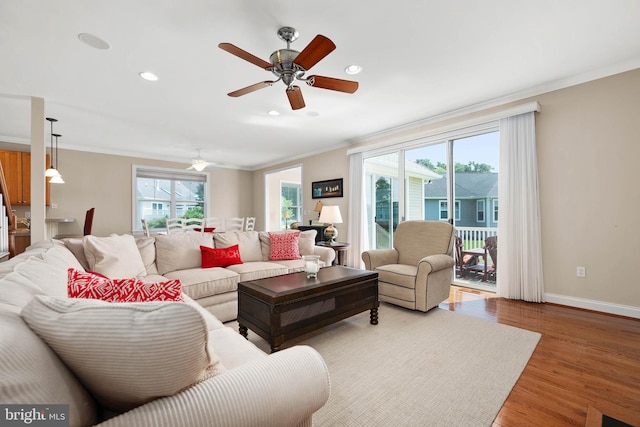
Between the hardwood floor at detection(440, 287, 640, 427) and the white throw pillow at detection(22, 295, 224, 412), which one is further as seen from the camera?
the hardwood floor at detection(440, 287, 640, 427)

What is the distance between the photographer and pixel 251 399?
746 mm

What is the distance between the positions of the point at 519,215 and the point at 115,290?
3960mm

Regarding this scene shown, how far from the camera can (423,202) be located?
4.50 m

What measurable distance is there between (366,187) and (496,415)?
409cm

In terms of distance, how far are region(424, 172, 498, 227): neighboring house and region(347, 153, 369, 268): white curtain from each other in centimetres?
129

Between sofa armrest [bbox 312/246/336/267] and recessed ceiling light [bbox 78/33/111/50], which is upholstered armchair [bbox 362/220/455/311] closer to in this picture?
sofa armrest [bbox 312/246/336/267]

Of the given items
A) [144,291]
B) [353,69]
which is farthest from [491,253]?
[144,291]

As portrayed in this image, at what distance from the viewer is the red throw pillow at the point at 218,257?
3088 millimetres

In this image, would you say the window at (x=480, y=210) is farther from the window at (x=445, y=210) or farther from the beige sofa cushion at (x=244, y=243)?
the beige sofa cushion at (x=244, y=243)

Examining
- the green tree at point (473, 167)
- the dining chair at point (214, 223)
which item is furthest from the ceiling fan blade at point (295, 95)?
the dining chair at point (214, 223)

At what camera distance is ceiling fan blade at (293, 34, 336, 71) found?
1819 millimetres

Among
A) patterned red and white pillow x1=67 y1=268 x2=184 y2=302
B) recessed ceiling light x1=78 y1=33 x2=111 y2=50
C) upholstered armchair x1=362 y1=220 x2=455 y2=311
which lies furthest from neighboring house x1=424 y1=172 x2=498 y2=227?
recessed ceiling light x1=78 y1=33 x2=111 y2=50

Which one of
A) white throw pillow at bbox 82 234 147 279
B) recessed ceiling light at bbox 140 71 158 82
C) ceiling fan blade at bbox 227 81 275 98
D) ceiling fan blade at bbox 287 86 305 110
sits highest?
recessed ceiling light at bbox 140 71 158 82

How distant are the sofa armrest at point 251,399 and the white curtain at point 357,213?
4327 mm
